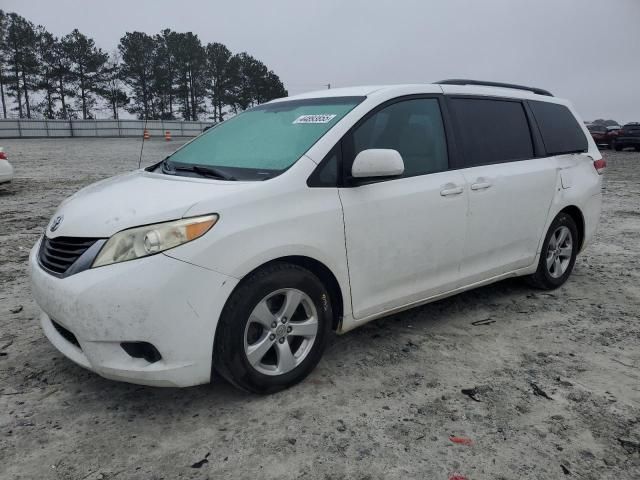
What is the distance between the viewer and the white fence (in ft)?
130

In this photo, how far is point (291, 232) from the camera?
9.57 feet

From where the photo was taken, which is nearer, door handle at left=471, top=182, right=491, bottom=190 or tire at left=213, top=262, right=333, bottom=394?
tire at left=213, top=262, right=333, bottom=394

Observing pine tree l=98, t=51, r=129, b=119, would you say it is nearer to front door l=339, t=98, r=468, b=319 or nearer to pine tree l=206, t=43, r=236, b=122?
pine tree l=206, t=43, r=236, b=122

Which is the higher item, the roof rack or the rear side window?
the roof rack

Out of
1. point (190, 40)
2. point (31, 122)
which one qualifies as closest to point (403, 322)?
point (31, 122)

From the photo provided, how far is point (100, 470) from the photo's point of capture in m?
2.42

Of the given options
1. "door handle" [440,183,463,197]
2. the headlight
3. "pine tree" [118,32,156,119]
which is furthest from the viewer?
"pine tree" [118,32,156,119]

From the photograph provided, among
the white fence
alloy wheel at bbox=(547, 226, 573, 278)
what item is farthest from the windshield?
the white fence

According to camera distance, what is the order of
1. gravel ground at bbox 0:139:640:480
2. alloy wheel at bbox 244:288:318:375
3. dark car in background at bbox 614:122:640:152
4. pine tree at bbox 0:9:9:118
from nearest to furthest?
gravel ground at bbox 0:139:640:480, alloy wheel at bbox 244:288:318:375, dark car in background at bbox 614:122:640:152, pine tree at bbox 0:9:9:118

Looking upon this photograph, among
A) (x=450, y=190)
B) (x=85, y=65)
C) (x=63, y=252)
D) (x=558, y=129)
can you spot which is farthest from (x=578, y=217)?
(x=85, y=65)

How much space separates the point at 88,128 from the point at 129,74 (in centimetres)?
1501

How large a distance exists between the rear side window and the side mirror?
2134 mm

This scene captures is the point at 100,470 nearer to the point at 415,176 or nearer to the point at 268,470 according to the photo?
the point at 268,470

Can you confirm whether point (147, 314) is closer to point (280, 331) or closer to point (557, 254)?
point (280, 331)
